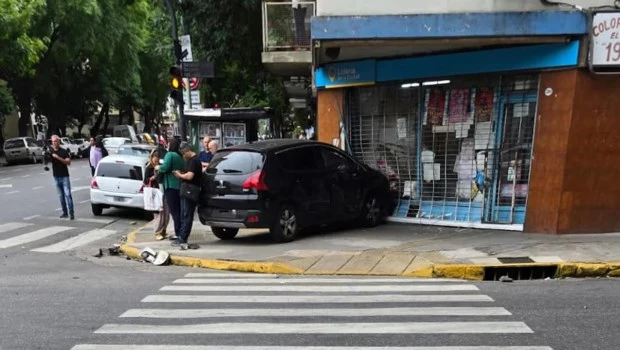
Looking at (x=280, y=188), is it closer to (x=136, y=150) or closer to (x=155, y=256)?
(x=155, y=256)

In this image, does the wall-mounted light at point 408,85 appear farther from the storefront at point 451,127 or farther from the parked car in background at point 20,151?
the parked car in background at point 20,151

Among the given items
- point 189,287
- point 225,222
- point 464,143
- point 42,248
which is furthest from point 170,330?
point 464,143

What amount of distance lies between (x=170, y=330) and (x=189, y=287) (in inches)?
74.6

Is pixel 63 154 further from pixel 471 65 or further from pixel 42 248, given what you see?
pixel 471 65

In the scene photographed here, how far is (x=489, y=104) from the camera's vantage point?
1103 centimetres

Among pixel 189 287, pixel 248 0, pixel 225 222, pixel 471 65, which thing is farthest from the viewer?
pixel 248 0

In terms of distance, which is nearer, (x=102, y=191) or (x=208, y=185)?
(x=208, y=185)

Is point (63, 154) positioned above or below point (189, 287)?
above

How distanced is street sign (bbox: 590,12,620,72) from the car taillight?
5.53m

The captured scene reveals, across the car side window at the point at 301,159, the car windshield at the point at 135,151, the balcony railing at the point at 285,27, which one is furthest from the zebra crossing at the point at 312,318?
the car windshield at the point at 135,151

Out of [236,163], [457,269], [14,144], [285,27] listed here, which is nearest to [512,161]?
[457,269]

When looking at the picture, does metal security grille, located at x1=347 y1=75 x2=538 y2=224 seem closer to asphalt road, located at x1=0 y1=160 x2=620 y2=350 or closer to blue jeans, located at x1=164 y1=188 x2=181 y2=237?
asphalt road, located at x1=0 y1=160 x2=620 y2=350

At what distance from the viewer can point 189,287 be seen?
7402 mm

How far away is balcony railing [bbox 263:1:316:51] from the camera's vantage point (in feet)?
46.9
